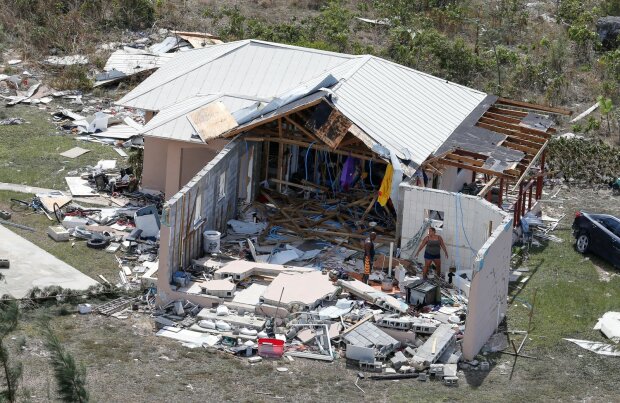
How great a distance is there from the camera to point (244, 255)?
85.9 ft

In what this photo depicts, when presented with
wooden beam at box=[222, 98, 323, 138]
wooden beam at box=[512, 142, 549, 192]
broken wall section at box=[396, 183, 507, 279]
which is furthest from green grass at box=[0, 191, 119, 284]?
wooden beam at box=[512, 142, 549, 192]

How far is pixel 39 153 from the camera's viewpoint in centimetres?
3316

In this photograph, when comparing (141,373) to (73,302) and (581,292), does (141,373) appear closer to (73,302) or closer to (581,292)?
(73,302)

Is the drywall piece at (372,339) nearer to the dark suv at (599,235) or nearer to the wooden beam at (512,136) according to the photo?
the dark suv at (599,235)

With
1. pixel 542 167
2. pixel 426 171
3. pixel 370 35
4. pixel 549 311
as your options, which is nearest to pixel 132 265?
pixel 426 171

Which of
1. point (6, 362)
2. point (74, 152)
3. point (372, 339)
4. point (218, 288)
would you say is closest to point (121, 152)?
point (74, 152)

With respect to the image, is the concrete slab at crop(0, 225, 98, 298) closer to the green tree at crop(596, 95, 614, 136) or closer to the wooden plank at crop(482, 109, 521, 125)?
the wooden plank at crop(482, 109, 521, 125)

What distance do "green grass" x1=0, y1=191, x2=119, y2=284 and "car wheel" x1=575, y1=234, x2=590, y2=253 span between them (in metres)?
11.1

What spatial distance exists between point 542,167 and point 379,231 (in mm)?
5697

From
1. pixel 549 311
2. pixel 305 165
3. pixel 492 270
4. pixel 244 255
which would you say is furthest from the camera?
pixel 305 165

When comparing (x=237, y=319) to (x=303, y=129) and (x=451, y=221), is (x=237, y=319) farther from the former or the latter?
(x=303, y=129)

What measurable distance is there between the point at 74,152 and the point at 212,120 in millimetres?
6778

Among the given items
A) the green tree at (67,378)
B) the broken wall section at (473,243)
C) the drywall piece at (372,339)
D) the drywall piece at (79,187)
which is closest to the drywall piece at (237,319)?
the drywall piece at (372,339)

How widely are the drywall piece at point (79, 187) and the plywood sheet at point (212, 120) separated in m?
3.73
